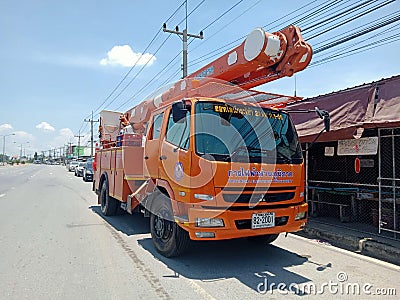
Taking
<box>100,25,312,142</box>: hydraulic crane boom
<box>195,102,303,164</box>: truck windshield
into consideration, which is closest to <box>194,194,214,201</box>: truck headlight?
<box>195,102,303,164</box>: truck windshield

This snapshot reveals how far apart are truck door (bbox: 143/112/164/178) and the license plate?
194 cm

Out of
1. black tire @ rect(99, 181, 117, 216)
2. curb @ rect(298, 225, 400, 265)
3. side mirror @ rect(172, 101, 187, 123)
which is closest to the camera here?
side mirror @ rect(172, 101, 187, 123)

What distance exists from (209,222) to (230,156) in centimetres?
100

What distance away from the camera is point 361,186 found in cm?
903

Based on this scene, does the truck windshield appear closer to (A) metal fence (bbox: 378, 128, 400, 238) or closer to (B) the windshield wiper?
(B) the windshield wiper

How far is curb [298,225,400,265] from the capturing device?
601 cm

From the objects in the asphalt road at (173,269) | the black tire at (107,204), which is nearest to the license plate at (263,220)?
the asphalt road at (173,269)

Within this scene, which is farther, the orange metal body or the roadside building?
the roadside building

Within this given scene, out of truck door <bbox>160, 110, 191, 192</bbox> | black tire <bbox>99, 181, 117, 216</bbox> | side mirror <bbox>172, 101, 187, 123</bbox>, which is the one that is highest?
side mirror <bbox>172, 101, 187, 123</bbox>

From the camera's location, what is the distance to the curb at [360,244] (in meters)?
6.01

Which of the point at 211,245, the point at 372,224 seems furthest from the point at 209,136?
the point at 372,224

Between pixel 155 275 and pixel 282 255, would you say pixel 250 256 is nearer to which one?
pixel 282 255

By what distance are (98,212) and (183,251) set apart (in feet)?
19.2

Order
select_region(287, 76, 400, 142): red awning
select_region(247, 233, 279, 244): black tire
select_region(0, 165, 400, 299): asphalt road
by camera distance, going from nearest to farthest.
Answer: select_region(0, 165, 400, 299): asphalt road → select_region(247, 233, 279, 244): black tire → select_region(287, 76, 400, 142): red awning
